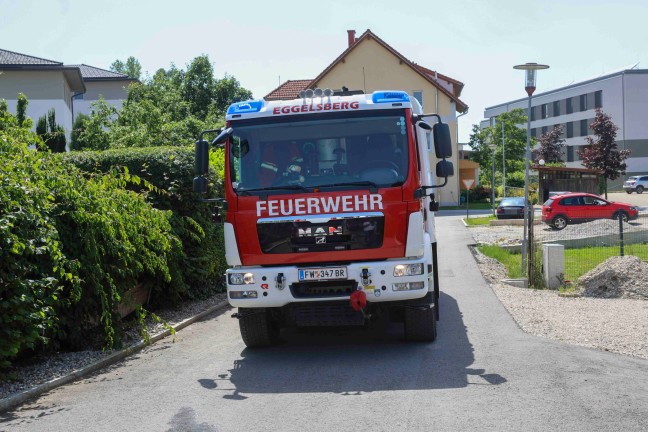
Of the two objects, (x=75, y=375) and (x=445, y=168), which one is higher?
(x=445, y=168)

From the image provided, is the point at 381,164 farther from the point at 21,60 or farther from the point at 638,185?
the point at 638,185

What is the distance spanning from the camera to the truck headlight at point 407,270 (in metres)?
9.16

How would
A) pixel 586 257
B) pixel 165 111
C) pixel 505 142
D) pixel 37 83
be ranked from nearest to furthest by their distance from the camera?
pixel 586 257 < pixel 165 111 < pixel 37 83 < pixel 505 142

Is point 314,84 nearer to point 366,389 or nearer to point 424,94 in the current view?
point 424,94

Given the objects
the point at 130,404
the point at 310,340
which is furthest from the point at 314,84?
the point at 130,404

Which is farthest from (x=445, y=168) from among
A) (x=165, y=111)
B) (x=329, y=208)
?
(x=165, y=111)

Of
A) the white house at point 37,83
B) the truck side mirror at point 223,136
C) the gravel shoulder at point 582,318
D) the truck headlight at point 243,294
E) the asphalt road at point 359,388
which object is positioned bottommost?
the gravel shoulder at point 582,318

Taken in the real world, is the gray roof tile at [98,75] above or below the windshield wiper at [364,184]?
above

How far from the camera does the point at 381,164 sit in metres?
9.43

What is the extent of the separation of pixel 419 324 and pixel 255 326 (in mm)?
2049

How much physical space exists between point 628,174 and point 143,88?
204ft

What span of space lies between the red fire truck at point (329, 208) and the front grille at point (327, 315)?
0.04 feet

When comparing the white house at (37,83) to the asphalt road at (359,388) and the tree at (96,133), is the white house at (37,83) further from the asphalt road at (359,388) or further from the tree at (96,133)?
the asphalt road at (359,388)

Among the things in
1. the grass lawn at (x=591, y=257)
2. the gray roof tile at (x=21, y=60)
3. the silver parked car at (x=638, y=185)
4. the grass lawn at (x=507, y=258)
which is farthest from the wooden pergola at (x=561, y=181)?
the grass lawn at (x=591, y=257)
